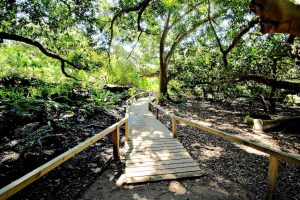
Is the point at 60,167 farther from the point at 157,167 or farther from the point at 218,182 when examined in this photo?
the point at 218,182

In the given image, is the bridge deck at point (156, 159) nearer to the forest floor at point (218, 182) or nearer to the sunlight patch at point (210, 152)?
the forest floor at point (218, 182)

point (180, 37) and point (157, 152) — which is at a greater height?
point (180, 37)

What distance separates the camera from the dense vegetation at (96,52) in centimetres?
678

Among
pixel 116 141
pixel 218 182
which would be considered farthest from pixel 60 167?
pixel 218 182

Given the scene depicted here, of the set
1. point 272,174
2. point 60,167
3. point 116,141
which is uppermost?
point 272,174

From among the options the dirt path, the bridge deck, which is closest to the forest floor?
the dirt path

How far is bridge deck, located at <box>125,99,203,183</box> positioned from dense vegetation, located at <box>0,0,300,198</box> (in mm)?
2335

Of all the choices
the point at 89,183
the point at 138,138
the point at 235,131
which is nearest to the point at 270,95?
the point at 235,131

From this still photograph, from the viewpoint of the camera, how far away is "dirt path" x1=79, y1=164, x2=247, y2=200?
135 inches

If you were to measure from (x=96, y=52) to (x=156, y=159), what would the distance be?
8.87 meters

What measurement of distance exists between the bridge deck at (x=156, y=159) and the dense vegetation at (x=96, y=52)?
7.66ft

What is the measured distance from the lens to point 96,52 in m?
11.7

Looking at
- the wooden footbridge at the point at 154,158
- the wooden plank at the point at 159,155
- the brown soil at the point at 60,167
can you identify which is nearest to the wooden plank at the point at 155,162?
the wooden footbridge at the point at 154,158

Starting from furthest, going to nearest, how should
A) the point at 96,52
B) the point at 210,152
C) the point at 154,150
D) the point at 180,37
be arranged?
the point at 180,37, the point at 96,52, the point at 210,152, the point at 154,150
